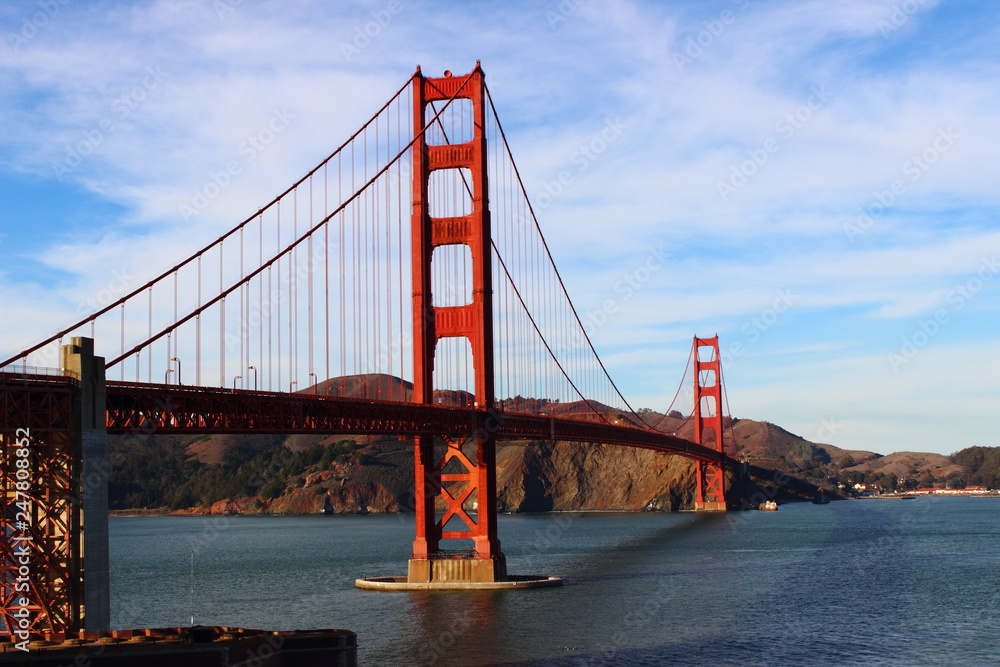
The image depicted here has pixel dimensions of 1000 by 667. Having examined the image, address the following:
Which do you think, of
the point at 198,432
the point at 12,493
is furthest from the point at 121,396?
the point at 12,493

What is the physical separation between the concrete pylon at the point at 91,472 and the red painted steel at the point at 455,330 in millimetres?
25003

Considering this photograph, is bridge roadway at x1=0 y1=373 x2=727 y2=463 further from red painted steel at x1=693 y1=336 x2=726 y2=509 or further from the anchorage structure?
red painted steel at x1=693 y1=336 x2=726 y2=509

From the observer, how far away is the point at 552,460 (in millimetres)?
186625

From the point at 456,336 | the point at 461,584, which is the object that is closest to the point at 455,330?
the point at 456,336

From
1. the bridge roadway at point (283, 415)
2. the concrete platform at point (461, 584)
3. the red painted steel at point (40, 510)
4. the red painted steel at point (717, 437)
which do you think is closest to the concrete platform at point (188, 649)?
the red painted steel at point (40, 510)

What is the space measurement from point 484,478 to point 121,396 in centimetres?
2418

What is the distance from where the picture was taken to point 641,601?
49.2 m

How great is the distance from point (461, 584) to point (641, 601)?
8947 mm

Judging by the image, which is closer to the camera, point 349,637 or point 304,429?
point 349,637

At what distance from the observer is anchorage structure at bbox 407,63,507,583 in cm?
5369

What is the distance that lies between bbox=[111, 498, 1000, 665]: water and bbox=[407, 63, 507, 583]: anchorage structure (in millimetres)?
2810

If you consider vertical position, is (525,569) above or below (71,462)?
below

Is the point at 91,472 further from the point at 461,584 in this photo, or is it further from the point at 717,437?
the point at 717,437

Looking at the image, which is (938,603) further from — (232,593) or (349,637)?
→ (232,593)
